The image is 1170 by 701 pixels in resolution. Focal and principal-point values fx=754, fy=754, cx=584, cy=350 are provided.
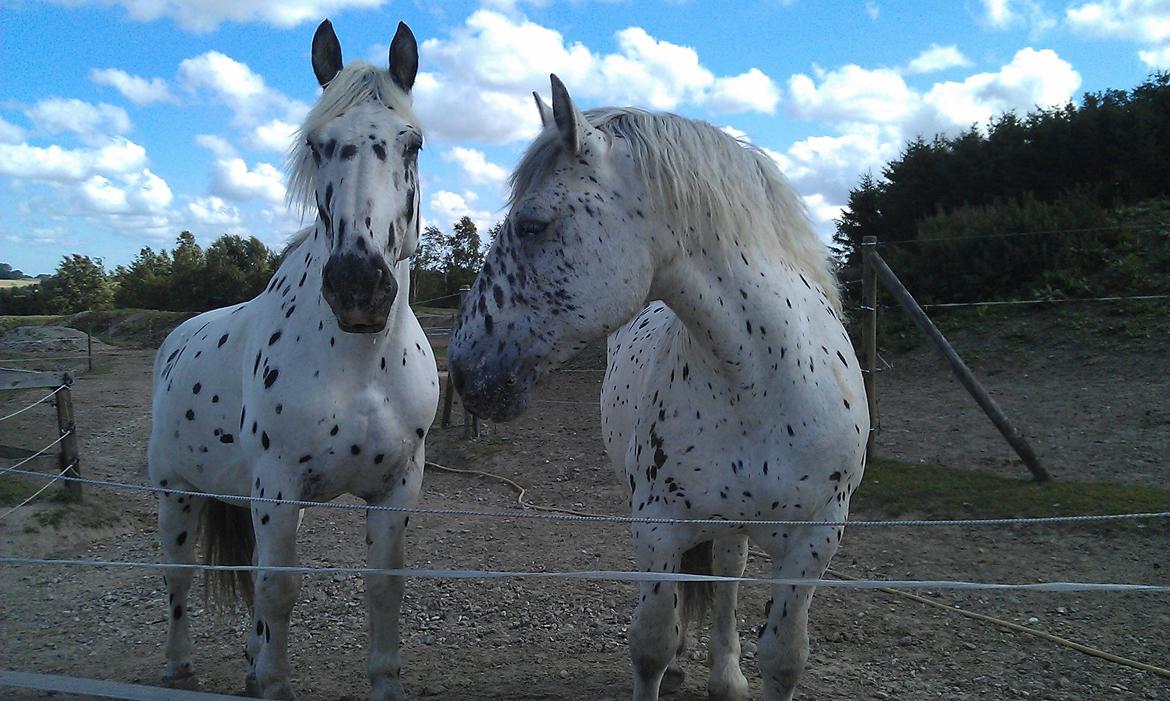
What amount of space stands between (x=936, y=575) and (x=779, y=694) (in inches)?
106

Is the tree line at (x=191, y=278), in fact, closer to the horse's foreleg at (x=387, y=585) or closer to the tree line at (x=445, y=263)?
the tree line at (x=445, y=263)

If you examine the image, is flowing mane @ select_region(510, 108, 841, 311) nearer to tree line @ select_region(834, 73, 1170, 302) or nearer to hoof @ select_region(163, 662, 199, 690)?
hoof @ select_region(163, 662, 199, 690)

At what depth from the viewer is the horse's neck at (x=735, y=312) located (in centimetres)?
207

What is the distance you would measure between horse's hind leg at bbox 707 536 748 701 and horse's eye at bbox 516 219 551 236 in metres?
1.69

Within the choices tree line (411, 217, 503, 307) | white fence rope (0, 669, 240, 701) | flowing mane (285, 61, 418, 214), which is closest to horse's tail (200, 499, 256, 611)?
white fence rope (0, 669, 240, 701)

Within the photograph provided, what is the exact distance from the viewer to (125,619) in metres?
4.21

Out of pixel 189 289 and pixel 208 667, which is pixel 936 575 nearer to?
pixel 208 667

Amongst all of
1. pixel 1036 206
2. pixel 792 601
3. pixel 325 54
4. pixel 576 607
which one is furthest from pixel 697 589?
pixel 1036 206

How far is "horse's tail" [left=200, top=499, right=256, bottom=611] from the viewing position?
357cm

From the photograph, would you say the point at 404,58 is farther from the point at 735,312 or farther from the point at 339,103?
the point at 735,312

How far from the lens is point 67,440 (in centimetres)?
611

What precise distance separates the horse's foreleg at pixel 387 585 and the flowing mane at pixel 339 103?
1.12 m

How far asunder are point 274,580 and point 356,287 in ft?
3.79

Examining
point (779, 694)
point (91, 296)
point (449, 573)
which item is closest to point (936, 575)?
point (779, 694)
